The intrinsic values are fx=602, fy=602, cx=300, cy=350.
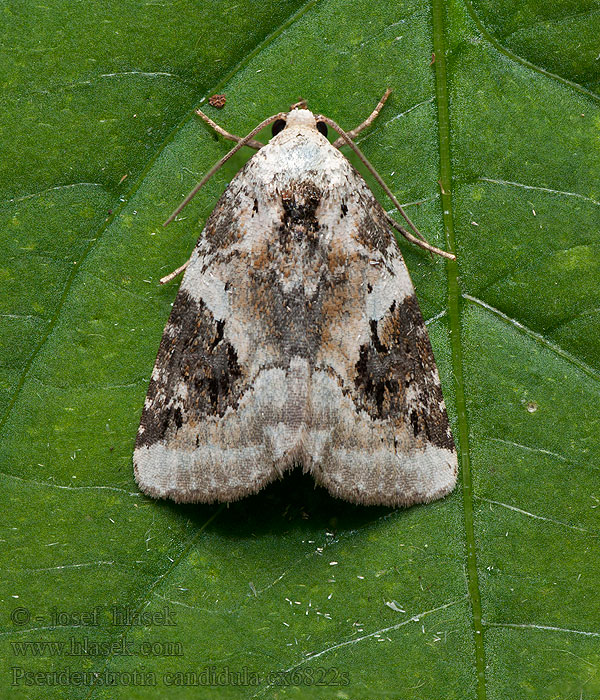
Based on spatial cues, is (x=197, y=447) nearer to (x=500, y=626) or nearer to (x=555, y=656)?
(x=500, y=626)

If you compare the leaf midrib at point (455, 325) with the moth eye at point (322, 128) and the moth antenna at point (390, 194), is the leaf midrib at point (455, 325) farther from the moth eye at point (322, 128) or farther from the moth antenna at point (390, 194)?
the moth eye at point (322, 128)

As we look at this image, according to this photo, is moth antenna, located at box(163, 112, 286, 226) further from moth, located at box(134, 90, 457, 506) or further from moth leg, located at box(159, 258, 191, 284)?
moth leg, located at box(159, 258, 191, 284)

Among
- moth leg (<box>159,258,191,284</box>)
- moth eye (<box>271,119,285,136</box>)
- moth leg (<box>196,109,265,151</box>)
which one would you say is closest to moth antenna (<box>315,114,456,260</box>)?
moth eye (<box>271,119,285,136</box>)

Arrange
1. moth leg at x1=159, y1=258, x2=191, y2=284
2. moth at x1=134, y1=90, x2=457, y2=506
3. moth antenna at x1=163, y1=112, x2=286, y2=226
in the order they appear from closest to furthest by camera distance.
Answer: moth at x1=134, y1=90, x2=457, y2=506 < moth antenna at x1=163, y1=112, x2=286, y2=226 < moth leg at x1=159, y1=258, x2=191, y2=284

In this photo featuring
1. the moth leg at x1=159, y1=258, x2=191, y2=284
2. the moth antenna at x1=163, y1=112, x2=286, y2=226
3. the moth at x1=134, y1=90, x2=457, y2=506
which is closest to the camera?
the moth at x1=134, y1=90, x2=457, y2=506

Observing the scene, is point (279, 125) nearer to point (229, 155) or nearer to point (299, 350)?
point (229, 155)
